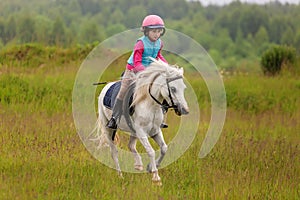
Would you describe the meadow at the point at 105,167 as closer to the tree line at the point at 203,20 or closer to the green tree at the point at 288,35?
the green tree at the point at 288,35

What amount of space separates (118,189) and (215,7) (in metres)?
53.3

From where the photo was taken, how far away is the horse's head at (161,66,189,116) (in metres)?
6.23

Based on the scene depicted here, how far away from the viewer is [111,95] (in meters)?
7.39

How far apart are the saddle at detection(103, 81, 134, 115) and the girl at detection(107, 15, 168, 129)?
9 centimetres

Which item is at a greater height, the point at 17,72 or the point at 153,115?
the point at 17,72

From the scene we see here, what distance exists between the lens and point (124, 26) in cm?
4312

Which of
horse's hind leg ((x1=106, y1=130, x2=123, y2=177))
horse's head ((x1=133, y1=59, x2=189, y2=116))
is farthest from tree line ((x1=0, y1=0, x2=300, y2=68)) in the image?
horse's head ((x1=133, y1=59, x2=189, y2=116))

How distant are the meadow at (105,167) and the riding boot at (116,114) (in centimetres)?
57

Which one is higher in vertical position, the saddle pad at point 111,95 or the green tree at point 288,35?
the green tree at point 288,35

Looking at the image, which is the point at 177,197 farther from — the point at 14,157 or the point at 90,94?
the point at 90,94

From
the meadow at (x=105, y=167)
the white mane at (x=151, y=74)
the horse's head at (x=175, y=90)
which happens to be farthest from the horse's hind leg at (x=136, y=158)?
the horse's head at (x=175, y=90)

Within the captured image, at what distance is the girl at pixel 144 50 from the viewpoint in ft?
22.1

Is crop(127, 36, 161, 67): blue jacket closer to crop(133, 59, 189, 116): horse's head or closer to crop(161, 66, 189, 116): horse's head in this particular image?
crop(133, 59, 189, 116): horse's head

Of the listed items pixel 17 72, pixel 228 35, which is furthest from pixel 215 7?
pixel 17 72
